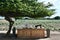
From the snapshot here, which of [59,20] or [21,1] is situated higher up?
[21,1]

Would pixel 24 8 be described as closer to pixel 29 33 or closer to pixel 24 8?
pixel 24 8

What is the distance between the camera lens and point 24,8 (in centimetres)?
2177

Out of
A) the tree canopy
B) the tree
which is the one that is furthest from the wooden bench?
the tree canopy

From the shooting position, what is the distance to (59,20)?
76438 millimetres

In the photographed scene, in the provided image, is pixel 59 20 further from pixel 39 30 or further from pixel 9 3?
pixel 9 3

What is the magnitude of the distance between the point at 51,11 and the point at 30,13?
117 inches

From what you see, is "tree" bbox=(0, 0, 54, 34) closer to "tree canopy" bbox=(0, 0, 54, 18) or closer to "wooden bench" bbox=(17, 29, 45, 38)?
"tree canopy" bbox=(0, 0, 54, 18)

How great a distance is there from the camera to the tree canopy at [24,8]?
21.5m

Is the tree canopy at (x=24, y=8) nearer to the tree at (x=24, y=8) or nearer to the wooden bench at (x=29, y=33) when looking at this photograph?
the tree at (x=24, y=8)

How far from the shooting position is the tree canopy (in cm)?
2148

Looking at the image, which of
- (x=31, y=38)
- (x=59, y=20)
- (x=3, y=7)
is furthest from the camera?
(x=59, y=20)

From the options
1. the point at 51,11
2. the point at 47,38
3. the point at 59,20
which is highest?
the point at 51,11

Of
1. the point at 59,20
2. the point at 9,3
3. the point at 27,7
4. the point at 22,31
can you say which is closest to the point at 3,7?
the point at 9,3

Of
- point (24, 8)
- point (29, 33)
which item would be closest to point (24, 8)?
point (24, 8)
